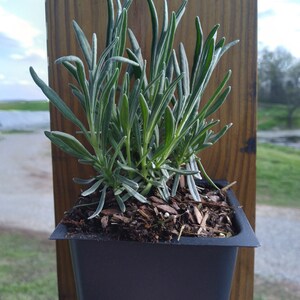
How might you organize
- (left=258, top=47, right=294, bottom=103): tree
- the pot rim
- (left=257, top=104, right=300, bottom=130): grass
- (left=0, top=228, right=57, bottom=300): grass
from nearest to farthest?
the pot rim → (left=0, top=228, right=57, bottom=300): grass → (left=258, top=47, right=294, bottom=103): tree → (left=257, top=104, right=300, bottom=130): grass

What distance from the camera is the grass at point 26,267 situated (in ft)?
4.26

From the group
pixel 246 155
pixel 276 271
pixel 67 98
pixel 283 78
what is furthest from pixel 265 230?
pixel 67 98

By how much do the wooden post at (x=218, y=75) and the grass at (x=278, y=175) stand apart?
4.41 ft

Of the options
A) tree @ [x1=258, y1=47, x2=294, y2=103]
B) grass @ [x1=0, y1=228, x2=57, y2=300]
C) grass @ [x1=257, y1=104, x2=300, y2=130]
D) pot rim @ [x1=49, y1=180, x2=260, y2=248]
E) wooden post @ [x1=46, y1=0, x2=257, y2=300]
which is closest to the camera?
pot rim @ [x1=49, y1=180, x2=260, y2=248]

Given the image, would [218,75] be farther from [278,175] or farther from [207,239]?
[278,175]

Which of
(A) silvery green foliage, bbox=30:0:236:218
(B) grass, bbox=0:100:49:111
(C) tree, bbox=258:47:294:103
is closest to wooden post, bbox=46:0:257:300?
(A) silvery green foliage, bbox=30:0:236:218

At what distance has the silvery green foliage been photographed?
0.47m

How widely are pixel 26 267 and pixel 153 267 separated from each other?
110 centimetres

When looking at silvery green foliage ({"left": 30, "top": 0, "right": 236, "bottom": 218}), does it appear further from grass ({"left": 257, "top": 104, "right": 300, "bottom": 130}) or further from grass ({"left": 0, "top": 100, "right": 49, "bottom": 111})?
grass ({"left": 257, "top": 104, "right": 300, "bottom": 130})

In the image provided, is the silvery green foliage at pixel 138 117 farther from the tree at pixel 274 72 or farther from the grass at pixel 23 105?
the tree at pixel 274 72

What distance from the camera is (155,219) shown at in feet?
1.53

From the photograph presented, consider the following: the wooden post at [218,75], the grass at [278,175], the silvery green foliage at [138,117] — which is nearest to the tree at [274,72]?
the grass at [278,175]

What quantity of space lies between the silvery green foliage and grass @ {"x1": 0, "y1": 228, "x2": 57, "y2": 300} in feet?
2.94

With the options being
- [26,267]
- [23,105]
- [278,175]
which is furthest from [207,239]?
[278,175]
